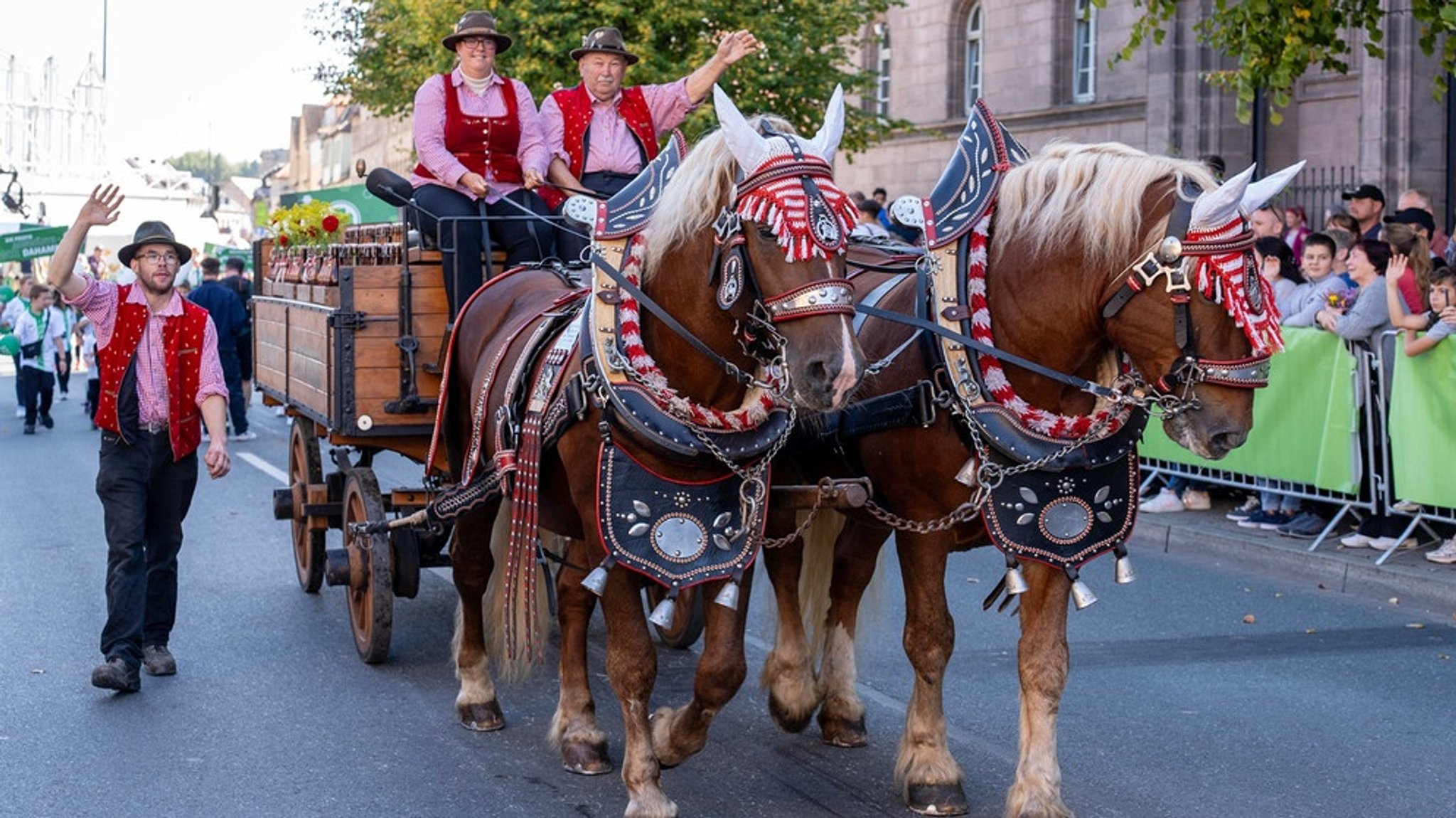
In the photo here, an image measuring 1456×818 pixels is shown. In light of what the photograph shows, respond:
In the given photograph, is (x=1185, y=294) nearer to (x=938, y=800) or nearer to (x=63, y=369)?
(x=938, y=800)

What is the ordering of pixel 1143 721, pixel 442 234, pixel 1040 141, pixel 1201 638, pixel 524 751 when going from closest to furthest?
pixel 524 751, pixel 1143 721, pixel 442 234, pixel 1201 638, pixel 1040 141

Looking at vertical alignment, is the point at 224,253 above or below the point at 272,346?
above

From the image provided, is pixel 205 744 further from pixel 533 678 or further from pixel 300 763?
pixel 533 678

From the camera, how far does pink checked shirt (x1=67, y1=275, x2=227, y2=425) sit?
7.00 metres

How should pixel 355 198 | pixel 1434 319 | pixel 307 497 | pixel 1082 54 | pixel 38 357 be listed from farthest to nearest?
pixel 1082 54 → pixel 38 357 → pixel 355 198 → pixel 1434 319 → pixel 307 497

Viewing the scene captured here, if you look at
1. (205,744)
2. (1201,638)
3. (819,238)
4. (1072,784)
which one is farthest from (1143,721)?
(205,744)

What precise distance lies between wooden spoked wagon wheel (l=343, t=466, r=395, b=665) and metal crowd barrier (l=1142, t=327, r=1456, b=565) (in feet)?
14.7

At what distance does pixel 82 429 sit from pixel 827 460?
17367 mm

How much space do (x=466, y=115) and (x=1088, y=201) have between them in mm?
3246

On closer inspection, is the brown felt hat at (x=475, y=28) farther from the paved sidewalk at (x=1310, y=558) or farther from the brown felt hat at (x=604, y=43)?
the paved sidewalk at (x=1310, y=558)

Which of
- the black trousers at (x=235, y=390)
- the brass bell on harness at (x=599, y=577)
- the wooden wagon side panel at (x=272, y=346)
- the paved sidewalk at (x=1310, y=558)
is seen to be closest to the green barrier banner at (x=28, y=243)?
the black trousers at (x=235, y=390)

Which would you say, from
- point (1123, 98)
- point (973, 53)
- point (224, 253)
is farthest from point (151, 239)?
point (224, 253)

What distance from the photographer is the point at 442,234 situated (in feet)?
23.6

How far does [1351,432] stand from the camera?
10117 millimetres
